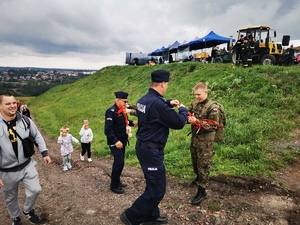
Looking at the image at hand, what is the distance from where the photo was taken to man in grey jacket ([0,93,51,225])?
153 inches

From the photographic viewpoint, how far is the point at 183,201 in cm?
502

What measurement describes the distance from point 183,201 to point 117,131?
2155 mm

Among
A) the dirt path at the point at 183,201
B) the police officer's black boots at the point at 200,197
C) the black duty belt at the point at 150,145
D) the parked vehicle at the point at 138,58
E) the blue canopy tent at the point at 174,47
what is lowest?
the dirt path at the point at 183,201

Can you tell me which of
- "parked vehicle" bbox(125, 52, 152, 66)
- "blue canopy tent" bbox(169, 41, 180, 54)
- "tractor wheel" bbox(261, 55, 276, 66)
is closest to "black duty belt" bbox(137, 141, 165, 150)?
"tractor wheel" bbox(261, 55, 276, 66)

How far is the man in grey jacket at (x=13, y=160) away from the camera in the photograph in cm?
389

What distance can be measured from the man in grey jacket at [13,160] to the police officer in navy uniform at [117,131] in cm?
164

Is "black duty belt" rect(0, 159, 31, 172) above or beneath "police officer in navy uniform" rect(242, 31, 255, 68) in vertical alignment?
beneath

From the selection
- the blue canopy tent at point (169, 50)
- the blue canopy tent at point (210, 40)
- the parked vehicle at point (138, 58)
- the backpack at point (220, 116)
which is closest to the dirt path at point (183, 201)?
the backpack at point (220, 116)

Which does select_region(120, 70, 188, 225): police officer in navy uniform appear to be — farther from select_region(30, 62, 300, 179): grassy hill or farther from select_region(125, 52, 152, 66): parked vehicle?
select_region(125, 52, 152, 66): parked vehicle

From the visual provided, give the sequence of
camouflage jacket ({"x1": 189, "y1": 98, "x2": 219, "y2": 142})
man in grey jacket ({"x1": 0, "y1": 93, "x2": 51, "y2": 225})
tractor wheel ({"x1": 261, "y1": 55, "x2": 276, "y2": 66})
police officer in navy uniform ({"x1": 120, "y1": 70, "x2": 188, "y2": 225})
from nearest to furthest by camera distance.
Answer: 1. police officer in navy uniform ({"x1": 120, "y1": 70, "x2": 188, "y2": 225})
2. man in grey jacket ({"x1": 0, "y1": 93, "x2": 51, "y2": 225})
3. camouflage jacket ({"x1": 189, "y1": 98, "x2": 219, "y2": 142})
4. tractor wheel ({"x1": 261, "y1": 55, "x2": 276, "y2": 66})

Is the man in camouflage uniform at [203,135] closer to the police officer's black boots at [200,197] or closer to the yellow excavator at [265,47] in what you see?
the police officer's black boots at [200,197]

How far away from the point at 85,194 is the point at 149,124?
2.90 metres

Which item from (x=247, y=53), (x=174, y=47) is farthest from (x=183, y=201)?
(x=174, y=47)

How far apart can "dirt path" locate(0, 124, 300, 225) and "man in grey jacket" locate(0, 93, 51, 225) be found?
0.57 meters
